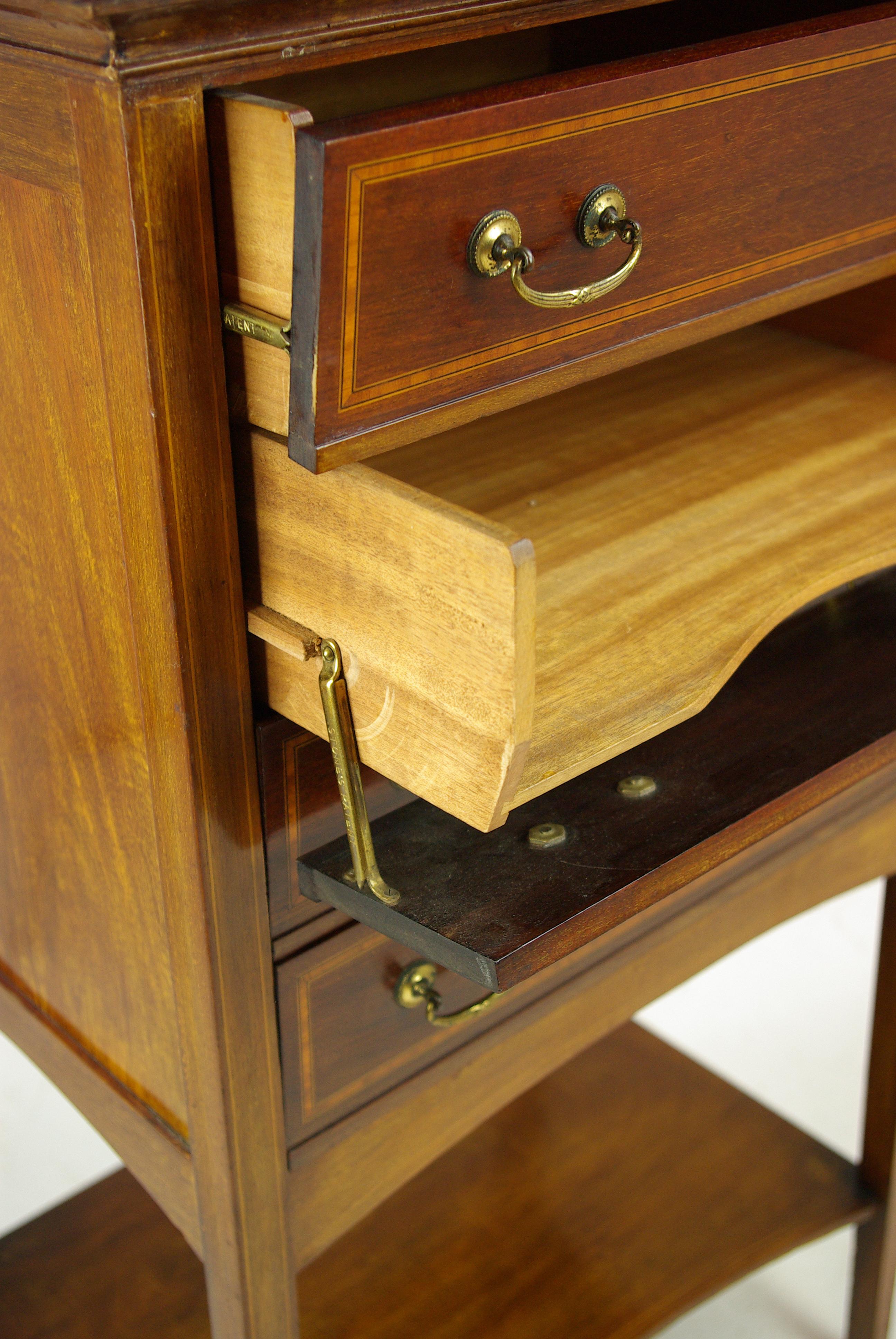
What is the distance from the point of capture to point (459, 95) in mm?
459

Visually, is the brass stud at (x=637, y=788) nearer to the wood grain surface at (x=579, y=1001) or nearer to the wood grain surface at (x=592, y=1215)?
the wood grain surface at (x=579, y=1001)

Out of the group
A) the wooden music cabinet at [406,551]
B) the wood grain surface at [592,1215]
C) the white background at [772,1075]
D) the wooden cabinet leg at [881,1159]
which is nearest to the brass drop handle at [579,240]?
the wooden music cabinet at [406,551]

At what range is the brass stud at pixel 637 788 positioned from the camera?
0.63 m

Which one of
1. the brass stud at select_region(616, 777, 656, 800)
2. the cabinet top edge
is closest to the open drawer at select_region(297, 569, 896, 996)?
the brass stud at select_region(616, 777, 656, 800)

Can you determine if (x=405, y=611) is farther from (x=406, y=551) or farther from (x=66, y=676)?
(x=66, y=676)

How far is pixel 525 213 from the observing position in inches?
19.0

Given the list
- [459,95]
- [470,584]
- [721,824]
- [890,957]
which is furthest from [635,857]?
[890,957]

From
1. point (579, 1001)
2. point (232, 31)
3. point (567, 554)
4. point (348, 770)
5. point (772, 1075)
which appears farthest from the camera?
point (772, 1075)

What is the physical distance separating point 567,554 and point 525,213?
0.22m

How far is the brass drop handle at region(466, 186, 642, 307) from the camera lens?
0.47m

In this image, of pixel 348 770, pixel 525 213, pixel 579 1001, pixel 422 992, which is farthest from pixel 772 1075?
pixel 525 213

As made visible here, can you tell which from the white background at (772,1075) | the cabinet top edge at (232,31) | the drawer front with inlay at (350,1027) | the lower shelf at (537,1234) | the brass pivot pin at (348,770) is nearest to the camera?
the cabinet top edge at (232,31)

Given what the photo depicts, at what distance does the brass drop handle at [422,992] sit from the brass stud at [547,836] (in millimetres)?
107

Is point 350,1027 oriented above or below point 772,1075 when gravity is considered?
above
